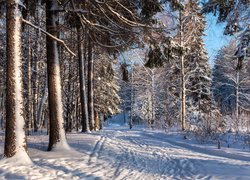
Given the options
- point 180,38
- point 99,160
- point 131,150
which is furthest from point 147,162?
point 180,38

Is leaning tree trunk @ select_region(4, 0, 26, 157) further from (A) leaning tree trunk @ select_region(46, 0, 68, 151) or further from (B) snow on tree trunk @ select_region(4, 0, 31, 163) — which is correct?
(A) leaning tree trunk @ select_region(46, 0, 68, 151)

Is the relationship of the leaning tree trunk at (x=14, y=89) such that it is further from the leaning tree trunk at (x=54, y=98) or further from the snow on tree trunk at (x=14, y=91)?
the leaning tree trunk at (x=54, y=98)

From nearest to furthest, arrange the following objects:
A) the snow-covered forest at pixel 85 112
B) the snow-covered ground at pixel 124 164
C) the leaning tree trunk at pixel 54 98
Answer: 1. the snow-covered ground at pixel 124 164
2. the snow-covered forest at pixel 85 112
3. the leaning tree trunk at pixel 54 98

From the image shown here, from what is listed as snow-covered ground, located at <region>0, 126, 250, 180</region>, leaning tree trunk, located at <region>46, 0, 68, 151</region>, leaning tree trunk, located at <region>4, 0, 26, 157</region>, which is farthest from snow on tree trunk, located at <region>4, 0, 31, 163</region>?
leaning tree trunk, located at <region>46, 0, 68, 151</region>

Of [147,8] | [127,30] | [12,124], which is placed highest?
[147,8]

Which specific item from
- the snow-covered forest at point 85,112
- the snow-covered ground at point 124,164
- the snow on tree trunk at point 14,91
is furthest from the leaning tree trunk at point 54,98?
the snow on tree trunk at point 14,91

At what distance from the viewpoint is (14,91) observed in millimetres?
9117

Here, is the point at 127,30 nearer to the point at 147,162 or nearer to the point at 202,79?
the point at 147,162

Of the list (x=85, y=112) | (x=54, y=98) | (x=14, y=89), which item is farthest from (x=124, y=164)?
(x=85, y=112)

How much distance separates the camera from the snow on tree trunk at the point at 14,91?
903cm

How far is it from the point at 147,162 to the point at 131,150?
235cm

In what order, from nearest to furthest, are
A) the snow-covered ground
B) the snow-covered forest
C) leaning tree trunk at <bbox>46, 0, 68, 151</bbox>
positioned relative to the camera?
the snow-covered ground < the snow-covered forest < leaning tree trunk at <bbox>46, 0, 68, 151</bbox>

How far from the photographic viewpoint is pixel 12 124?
908 cm

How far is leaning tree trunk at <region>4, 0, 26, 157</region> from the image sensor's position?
9.05 meters
